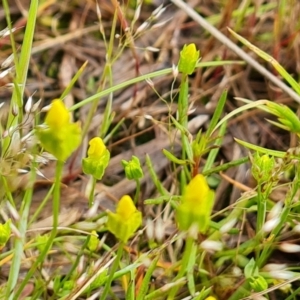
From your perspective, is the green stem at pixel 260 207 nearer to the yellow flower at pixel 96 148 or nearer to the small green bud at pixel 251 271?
the small green bud at pixel 251 271

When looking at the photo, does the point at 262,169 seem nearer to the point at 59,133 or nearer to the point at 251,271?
the point at 251,271

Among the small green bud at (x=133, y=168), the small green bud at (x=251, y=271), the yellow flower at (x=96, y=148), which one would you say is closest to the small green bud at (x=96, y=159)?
the yellow flower at (x=96, y=148)

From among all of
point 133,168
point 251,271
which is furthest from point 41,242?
point 251,271

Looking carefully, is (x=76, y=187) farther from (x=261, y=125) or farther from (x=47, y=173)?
(x=261, y=125)

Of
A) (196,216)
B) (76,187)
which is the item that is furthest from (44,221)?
(196,216)

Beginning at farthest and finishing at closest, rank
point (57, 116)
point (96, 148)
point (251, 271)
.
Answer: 1. point (251, 271)
2. point (96, 148)
3. point (57, 116)

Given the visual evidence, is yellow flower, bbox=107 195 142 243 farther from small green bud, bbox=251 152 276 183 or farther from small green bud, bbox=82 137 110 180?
small green bud, bbox=251 152 276 183

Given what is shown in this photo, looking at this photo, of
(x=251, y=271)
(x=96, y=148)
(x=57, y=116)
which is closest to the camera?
(x=57, y=116)
